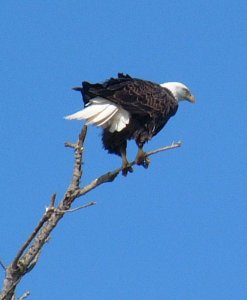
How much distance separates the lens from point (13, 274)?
188 inches

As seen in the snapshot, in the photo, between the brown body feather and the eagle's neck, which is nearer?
the brown body feather

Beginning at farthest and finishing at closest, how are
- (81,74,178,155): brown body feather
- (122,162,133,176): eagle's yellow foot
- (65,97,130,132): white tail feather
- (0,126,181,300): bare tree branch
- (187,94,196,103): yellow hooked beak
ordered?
(187,94,196,103): yellow hooked beak → (81,74,178,155): brown body feather → (122,162,133,176): eagle's yellow foot → (65,97,130,132): white tail feather → (0,126,181,300): bare tree branch

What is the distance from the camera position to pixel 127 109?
23.7 feet

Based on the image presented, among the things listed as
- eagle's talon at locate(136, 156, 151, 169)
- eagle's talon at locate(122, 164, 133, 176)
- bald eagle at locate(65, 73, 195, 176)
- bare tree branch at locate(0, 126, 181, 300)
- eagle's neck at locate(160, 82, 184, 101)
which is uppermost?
eagle's neck at locate(160, 82, 184, 101)

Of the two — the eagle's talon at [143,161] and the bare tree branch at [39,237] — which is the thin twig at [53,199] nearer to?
the bare tree branch at [39,237]

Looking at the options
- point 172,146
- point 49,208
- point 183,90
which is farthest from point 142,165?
point 49,208

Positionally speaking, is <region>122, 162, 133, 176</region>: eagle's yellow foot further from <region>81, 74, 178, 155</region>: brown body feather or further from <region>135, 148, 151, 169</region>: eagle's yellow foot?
<region>81, 74, 178, 155</region>: brown body feather

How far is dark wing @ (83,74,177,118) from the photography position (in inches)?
279

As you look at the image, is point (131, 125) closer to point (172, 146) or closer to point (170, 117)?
point (170, 117)

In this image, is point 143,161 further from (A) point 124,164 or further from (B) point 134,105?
(B) point 134,105

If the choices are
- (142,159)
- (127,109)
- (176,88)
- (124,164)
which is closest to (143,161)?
(142,159)

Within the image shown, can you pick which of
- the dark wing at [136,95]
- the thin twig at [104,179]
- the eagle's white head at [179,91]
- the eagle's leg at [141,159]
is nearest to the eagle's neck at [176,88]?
the eagle's white head at [179,91]

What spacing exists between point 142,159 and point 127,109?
0.49 m

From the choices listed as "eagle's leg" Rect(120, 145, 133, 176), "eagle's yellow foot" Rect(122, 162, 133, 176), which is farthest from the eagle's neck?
"eagle's yellow foot" Rect(122, 162, 133, 176)
